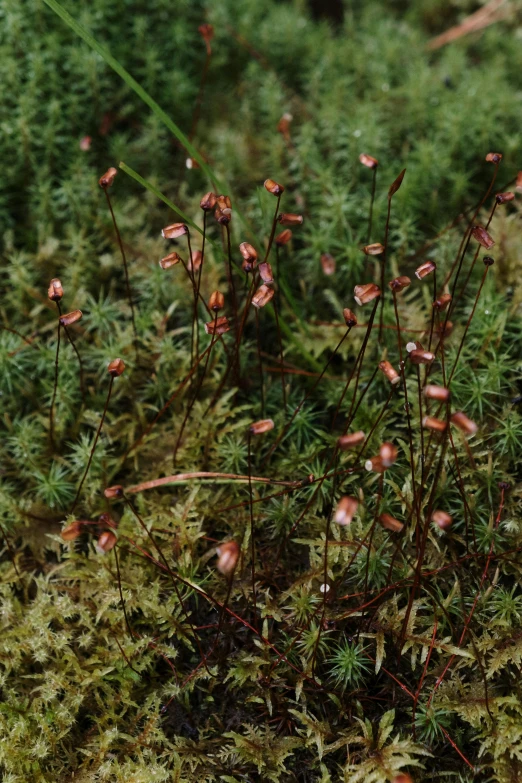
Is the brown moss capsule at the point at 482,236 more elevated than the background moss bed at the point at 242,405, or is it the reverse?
the brown moss capsule at the point at 482,236

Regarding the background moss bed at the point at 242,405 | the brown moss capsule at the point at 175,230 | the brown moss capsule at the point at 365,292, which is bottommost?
the background moss bed at the point at 242,405

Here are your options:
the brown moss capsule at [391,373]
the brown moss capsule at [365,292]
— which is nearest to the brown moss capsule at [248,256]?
the brown moss capsule at [365,292]

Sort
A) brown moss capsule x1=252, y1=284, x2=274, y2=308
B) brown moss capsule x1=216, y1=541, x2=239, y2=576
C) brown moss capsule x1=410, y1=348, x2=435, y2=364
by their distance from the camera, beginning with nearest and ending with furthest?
brown moss capsule x1=216, y1=541, x2=239, y2=576 → brown moss capsule x1=410, y1=348, x2=435, y2=364 → brown moss capsule x1=252, y1=284, x2=274, y2=308

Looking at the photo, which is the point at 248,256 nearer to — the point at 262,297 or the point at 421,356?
the point at 262,297

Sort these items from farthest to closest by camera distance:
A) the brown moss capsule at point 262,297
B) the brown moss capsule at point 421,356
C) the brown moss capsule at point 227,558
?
1. the brown moss capsule at point 262,297
2. the brown moss capsule at point 421,356
3. the brown moss capsule at point 227,558

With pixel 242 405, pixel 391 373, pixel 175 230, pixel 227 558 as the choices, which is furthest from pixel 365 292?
pixel 227 558

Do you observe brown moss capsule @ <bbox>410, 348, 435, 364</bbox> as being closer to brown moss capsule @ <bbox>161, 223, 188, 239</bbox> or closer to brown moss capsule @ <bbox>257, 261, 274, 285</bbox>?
brown moss capsule @ <bbox>257, 261, 274, 285</bbox>

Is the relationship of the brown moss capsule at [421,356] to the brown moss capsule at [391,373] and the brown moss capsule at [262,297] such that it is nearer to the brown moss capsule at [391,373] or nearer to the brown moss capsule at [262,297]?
the brown moss capsule at [391,373]

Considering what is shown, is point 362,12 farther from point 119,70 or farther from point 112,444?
point 112,444

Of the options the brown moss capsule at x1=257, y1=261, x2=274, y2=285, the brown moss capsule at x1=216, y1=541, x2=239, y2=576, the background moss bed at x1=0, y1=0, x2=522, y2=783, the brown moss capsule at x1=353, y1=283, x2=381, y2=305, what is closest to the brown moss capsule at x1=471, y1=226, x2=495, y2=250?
the brown moss capsule at x1=353, y1=283, x2=381, y2=305
